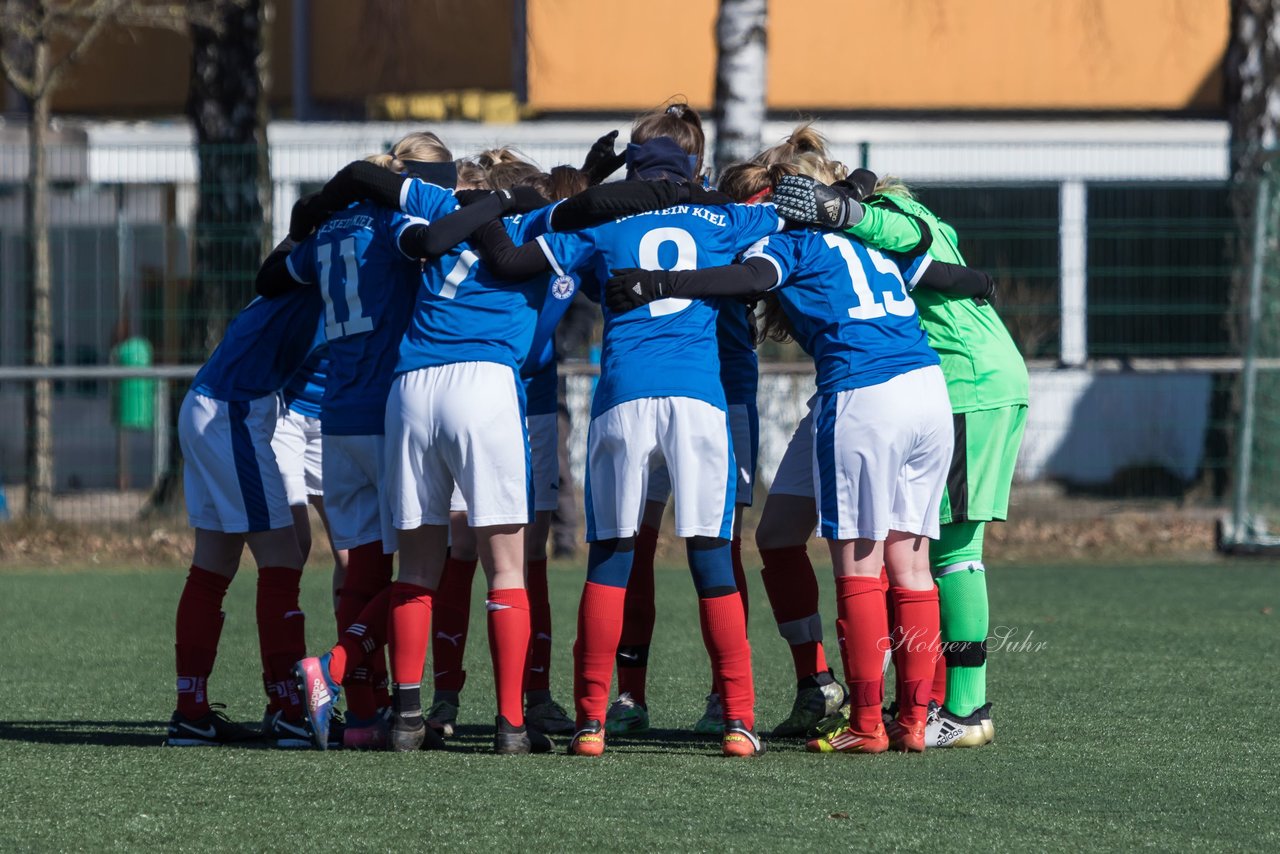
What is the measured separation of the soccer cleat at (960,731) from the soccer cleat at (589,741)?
106cm

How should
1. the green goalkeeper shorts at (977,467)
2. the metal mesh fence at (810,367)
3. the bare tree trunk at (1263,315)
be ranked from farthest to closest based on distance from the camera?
the bare tree trunk at (1263,315), the metal mesh fence at (810,367), the green goalkeeper shorts at (977,467)

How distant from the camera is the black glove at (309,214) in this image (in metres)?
5.57

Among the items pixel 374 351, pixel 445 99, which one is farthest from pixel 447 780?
pixel 445 99

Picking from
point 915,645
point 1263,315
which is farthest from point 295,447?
point 1263,315

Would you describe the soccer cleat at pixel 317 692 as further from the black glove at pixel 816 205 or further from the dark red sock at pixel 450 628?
the black glove at pixel 816 205

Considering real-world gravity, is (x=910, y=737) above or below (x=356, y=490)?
below

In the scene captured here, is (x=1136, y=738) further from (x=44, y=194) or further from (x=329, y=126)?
(x=329, y=126)

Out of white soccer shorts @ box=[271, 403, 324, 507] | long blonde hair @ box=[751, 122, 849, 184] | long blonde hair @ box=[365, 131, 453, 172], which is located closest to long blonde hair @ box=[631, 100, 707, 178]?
long blonde hair @ box=[751, 122, 849, 184]

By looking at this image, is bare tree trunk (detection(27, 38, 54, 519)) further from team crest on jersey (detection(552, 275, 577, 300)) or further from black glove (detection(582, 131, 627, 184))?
team crest on jersey (detection(552, 275, 577, 300))

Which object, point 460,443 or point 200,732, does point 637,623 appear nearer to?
point 460,443

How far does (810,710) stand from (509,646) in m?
1.10

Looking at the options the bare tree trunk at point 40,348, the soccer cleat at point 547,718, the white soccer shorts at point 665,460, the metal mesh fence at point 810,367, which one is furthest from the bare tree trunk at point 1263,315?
the bare tree trunk at point 40,348

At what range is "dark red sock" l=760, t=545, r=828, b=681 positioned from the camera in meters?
5.88

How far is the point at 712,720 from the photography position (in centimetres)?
583
